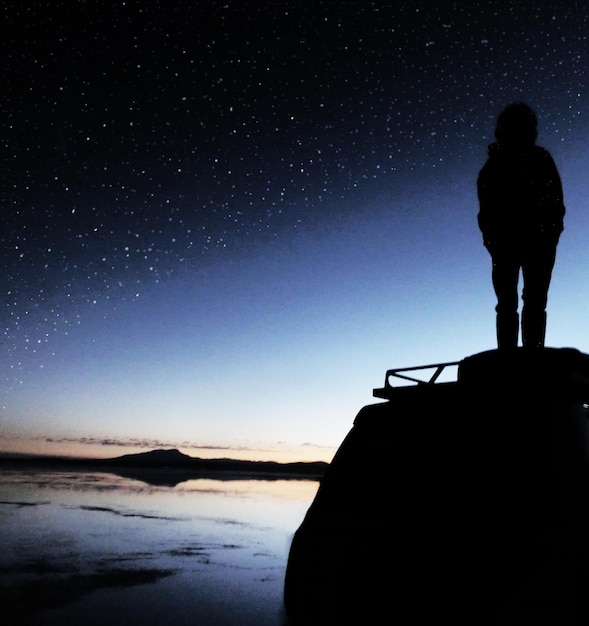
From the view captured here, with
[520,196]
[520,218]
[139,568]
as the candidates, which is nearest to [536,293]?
[520,218]

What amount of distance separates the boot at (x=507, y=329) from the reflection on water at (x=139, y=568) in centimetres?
858

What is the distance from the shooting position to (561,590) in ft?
5.68

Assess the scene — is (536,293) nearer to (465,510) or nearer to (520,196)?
(520,196)

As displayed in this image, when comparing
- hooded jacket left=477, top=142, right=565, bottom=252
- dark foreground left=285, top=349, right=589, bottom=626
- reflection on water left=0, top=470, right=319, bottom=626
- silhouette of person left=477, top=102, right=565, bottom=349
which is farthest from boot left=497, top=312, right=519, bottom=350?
reflection on water left=0, top=470, right=319, bottom=626

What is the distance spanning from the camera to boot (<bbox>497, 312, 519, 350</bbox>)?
3.86 metres

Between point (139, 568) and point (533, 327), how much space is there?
14.7 meters

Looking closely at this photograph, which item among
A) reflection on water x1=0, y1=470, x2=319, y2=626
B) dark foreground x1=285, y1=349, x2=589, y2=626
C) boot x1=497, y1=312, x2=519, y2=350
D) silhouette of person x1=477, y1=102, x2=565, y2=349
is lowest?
reflection on water x1=0, y1=470, x2=319, y2=626

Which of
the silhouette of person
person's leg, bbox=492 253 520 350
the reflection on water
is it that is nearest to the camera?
the silhouette of person

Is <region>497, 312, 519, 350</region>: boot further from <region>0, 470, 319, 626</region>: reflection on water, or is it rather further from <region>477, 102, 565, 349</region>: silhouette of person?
<region>0, 470, 319, 626</region>: reflection on water

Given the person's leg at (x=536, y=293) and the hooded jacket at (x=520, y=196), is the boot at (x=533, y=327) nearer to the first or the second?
the person's leg at (x=536, y=293)

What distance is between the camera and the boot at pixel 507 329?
3.86 m

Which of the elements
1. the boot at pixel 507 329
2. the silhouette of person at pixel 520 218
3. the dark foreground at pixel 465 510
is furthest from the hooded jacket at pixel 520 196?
the dark foreground at pixel 465 510

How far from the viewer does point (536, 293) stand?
151 inches

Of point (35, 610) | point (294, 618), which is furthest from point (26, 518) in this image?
point (294, 618)
